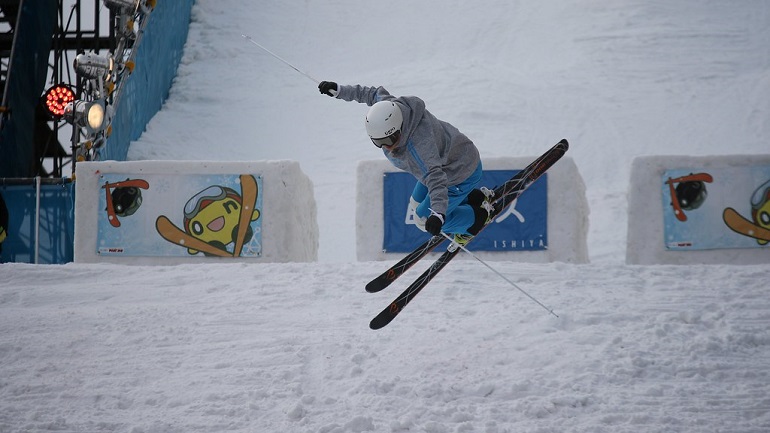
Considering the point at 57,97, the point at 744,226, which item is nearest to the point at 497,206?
the point at 744,226

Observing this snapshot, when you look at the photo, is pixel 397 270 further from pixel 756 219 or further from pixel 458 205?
pixel 756 219

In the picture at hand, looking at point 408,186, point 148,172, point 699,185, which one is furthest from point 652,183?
point 148,172

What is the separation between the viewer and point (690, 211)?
8.01 meters

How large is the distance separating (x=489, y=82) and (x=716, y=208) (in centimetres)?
916

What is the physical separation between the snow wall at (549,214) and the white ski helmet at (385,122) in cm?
286

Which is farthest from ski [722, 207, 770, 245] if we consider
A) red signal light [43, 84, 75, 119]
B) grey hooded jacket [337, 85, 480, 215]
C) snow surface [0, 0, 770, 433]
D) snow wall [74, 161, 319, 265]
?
red signal light [43, 84, 75, 119]

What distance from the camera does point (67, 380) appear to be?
5.22m

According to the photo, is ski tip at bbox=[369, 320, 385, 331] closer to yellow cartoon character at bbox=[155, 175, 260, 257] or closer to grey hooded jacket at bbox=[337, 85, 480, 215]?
grey hooded jacket at bbox=[337, 85, 480, 215]

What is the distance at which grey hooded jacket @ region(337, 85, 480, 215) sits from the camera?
17.5 feet

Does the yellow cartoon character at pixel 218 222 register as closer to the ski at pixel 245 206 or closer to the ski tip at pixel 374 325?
the ski at pixel 245 206

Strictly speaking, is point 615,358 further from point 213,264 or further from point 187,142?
point 187,142

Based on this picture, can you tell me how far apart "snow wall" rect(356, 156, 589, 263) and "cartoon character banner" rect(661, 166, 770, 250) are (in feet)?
2.72

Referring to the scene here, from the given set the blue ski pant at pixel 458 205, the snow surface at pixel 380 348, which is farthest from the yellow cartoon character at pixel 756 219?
the blue ski pant at pixel 458 205

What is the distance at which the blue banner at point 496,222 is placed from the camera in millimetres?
8078
